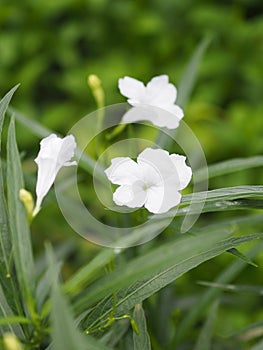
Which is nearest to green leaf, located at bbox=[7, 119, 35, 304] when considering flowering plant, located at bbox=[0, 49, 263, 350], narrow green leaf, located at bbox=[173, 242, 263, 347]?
flowering plant, located at bbox=[0, 49, 263, 350]

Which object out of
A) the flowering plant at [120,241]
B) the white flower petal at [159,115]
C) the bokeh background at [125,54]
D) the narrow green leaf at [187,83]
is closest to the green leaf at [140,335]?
the flowering plant at [120,241]

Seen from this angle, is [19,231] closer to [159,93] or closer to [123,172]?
[123,172]

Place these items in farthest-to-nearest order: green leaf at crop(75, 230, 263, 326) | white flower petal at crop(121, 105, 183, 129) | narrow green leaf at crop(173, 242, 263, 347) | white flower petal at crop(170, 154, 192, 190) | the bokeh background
Answer: the bokeh background < narrow green leaf at crop(173, 242, 263, 347) < white flower petal at crop(121, 105, 183, 129) < white flower petal at crop(170, 154, 192, 190) < green leaf at crop(75, 230, 263, 326)

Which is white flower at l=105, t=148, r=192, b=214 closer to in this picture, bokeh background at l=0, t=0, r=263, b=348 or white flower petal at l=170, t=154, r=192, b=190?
white flower petal at l=170, t=154, r=192, b=190

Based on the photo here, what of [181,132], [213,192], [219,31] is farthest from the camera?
[219,31]

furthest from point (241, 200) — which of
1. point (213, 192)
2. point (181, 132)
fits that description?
point (181, 132)

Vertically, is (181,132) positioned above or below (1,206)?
above

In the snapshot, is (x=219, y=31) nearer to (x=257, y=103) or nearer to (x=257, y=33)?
(x=257, y=33)

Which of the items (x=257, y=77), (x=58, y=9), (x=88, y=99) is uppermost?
(x=58, y=9)
